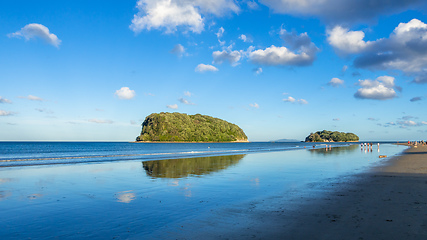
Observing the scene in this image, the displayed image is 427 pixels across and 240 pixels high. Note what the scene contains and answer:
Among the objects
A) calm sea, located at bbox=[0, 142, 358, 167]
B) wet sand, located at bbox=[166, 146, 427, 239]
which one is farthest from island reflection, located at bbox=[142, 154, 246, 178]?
calm sea, located at bbox=[0, 142, 358, 167]

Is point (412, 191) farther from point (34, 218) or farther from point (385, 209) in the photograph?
point (34, 218)

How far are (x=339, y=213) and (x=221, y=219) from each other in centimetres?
476

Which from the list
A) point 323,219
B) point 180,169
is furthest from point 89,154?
point 323,219

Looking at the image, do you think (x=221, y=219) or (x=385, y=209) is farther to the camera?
(x=385, y=209)

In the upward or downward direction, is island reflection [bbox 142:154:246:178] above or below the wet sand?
below

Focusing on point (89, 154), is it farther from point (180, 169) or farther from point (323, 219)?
point (323, 219)

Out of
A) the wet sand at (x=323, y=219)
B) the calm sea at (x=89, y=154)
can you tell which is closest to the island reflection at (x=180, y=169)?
the wet sand at (x=323, y=219)

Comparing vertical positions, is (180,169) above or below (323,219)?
below

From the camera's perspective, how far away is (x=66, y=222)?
9734mm

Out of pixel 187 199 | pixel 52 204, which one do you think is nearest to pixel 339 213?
pixel 187 199

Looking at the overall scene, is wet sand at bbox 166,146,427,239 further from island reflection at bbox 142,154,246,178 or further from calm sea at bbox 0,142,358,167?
calm sea at bbox 0,142,358,167

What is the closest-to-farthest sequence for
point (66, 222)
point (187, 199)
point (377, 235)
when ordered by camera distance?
point (377, 235) → point (66, 222) → point (187, 199)

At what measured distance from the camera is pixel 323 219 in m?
9.65

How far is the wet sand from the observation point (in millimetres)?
7992
